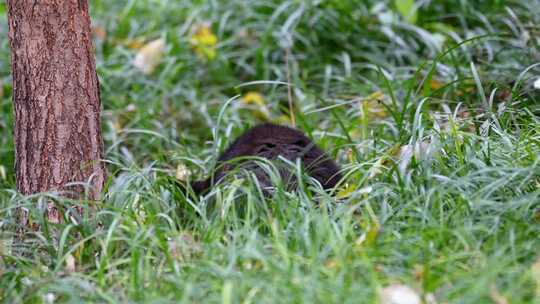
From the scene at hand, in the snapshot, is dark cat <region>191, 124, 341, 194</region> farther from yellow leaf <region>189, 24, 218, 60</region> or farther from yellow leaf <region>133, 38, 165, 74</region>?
yellow leaf <region>189, 24, 218, 60</region>

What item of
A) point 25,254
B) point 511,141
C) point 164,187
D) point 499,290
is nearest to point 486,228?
point 499,290

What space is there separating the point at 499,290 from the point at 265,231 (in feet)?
3.23

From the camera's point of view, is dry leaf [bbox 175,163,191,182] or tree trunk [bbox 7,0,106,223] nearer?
tree trunk [bbox 7,0,106,223]

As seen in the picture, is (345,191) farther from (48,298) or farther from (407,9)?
(407,9)

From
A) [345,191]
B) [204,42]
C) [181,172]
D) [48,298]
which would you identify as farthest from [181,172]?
[204,42]

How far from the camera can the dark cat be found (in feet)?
12.6

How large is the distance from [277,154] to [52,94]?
1.09 metres

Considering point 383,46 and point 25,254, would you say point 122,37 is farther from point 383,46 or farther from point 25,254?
point 25,254

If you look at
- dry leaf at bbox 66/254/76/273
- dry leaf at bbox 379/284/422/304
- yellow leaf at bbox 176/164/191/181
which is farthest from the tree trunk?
dry leaf at bbox 379/284/422/304

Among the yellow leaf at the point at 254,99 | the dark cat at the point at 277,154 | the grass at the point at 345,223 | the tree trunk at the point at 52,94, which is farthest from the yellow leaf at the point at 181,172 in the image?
the yellow leaf at the point at 254,99

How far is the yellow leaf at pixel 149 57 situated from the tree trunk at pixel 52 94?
243 cm

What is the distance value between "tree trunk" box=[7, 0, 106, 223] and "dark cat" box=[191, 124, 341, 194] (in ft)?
2.08

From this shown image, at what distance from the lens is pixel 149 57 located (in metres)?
5.97

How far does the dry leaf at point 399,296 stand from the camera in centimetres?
237
